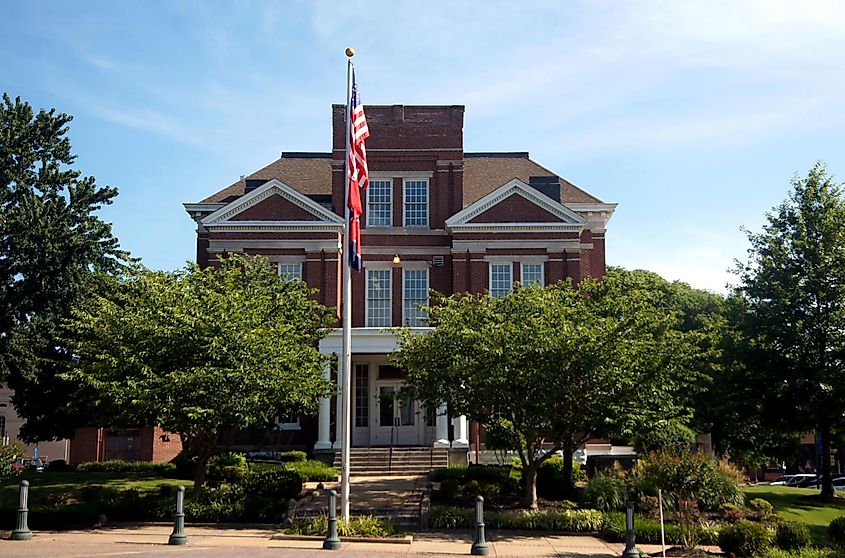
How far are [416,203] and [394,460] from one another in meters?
11.4

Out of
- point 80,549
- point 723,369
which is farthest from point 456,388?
point 723,369

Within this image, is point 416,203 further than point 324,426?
Yes

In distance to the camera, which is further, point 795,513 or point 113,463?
point 113,463

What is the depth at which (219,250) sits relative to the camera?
113ft

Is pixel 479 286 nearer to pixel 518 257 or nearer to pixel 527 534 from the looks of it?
pixel 518 257

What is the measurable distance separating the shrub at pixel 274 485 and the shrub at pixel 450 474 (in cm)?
458

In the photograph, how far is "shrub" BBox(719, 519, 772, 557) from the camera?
17000 mm

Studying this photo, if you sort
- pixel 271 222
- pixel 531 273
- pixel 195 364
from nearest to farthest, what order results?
pixel 195 364 < pixel 271 222 < pixel 531 273

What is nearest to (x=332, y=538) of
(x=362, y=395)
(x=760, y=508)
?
(x=760, y=508)

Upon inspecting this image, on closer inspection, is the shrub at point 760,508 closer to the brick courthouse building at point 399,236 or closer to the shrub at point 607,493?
the shrub at point 607,493

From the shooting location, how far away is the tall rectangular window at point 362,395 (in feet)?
112

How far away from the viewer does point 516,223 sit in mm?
34656

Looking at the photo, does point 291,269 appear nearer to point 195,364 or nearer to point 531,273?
point 531,273

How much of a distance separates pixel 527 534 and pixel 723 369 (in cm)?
1251
